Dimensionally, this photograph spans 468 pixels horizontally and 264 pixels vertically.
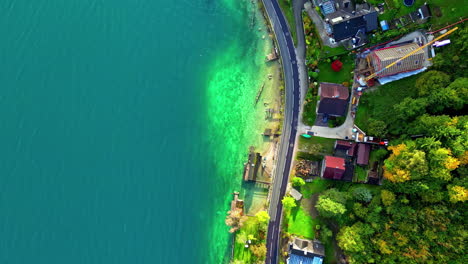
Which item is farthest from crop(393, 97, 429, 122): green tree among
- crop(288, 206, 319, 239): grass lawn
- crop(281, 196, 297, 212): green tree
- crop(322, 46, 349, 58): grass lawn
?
crop(288, 206, 319, 239): grass lawn

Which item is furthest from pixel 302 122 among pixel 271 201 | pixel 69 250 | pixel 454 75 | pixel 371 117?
pixel 69 250

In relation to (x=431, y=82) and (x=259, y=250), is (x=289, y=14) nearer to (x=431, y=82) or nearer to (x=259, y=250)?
(x=431, y=82)

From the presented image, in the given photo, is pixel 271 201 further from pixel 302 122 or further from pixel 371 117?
pixel 371 117

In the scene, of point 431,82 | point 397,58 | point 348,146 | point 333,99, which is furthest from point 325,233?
point 397,58

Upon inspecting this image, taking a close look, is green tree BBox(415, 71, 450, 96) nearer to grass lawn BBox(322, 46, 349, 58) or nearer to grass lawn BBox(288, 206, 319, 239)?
grass lawn BBox(322, 46, 349, 58)

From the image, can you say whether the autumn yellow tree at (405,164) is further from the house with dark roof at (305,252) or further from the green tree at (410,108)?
the house with dark roof at (305,252)
